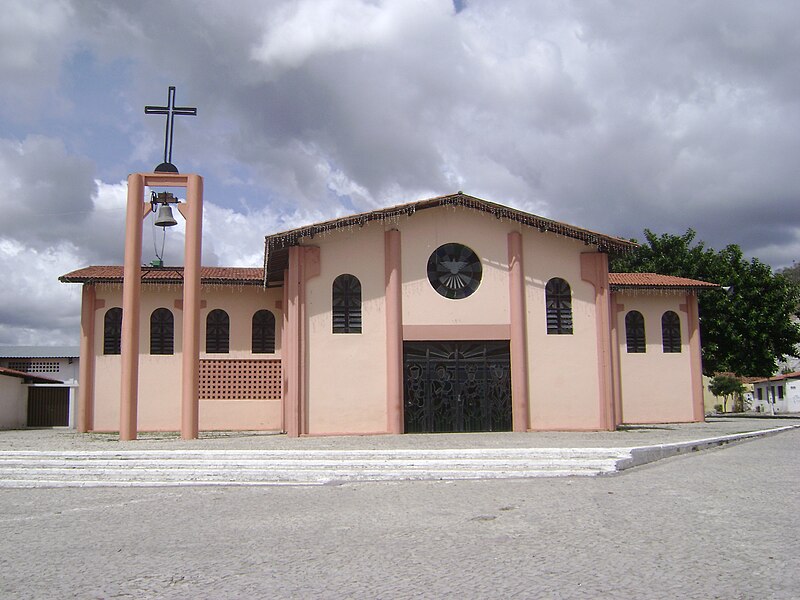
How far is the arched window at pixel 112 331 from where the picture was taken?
65.3 ft

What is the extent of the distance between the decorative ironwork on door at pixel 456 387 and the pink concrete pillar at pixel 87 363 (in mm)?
8874

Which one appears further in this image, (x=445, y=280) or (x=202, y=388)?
(x=202, y=388)

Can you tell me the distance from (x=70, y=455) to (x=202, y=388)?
7690mm

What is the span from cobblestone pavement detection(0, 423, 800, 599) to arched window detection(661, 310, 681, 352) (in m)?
11.0

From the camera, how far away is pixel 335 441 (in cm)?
1445

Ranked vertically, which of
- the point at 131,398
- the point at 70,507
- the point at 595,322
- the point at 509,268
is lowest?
the point at 70,507

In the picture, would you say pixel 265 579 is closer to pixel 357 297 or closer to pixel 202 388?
pixel 357 297

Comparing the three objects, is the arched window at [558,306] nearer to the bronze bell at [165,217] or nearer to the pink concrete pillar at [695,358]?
the pink concrete pillar at [695,358]

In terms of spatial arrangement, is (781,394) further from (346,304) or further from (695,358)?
(346,304)

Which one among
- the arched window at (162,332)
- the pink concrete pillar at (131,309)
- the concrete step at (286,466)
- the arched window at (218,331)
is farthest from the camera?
the arched window at (218,331)

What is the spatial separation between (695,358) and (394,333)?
31.3ft

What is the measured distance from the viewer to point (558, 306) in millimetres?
17609

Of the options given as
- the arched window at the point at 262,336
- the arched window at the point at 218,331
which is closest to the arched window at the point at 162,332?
the arched window at the point at 218,331

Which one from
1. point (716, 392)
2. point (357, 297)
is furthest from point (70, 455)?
point (716, 392)
